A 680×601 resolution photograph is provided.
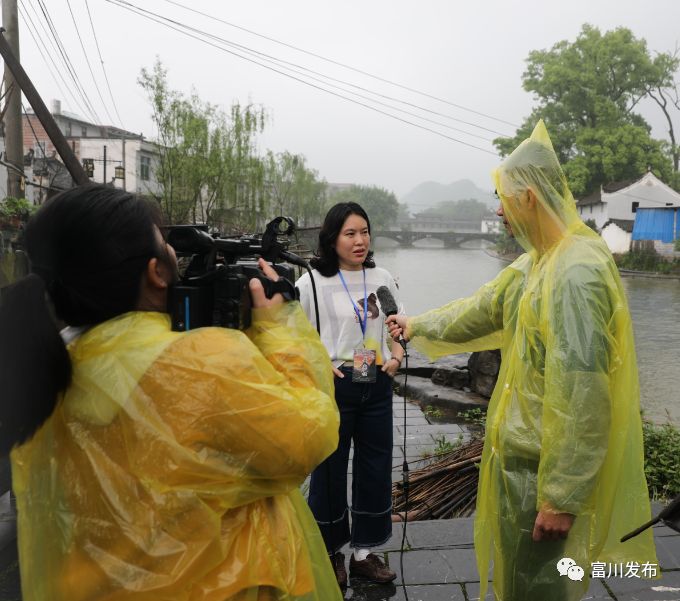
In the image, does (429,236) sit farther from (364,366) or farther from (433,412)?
(364,366)

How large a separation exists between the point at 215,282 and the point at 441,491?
117 inches

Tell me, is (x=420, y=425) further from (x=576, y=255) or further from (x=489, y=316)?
(x=576, y=255)

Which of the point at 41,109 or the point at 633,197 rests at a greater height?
the point at 633,197

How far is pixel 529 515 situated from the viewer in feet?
6.11

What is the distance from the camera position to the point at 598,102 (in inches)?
1324

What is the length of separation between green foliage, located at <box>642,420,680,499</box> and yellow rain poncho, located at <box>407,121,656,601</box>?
1.88 meters

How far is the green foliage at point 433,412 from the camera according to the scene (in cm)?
577

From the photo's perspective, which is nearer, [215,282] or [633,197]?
[215,282]

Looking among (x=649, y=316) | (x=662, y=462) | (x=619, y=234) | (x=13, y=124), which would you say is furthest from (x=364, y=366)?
(x=619, y=234)

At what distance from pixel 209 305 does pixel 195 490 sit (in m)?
0.34

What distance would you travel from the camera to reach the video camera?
1132mm

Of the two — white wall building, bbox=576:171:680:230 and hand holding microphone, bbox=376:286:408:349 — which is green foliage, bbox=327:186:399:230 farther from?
hand holding microphone, bbox=376:286:408:349

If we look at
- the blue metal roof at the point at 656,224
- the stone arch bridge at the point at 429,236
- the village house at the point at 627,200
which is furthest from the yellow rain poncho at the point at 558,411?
the stone arch bridge at the point at 429,236

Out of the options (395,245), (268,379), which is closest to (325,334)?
(268,379)
